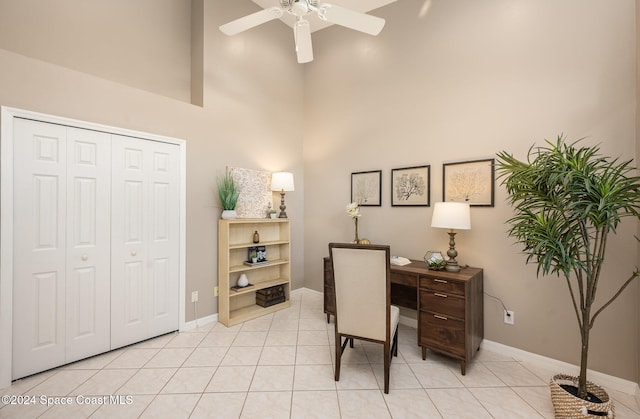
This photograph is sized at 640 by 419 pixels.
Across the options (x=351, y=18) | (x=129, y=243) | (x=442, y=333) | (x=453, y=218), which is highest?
(x=351, y=18)

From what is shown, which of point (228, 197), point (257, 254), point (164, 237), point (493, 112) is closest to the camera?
point (493, 112)

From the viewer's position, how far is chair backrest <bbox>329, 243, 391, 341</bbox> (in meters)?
1.97

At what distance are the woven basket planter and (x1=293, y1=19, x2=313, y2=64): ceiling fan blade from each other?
3.06 meters

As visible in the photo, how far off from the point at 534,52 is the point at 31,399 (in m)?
4.75

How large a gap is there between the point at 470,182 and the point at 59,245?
372 centimetres

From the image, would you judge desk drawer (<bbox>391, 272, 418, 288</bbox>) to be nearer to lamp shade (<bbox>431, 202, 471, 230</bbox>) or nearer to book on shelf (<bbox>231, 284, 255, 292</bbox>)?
lamp shade (<bbox>431, 202, 471, 230</bbox>)

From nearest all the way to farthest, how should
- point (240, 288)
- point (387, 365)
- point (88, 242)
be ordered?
1. point (387, 365)
2. point (88, 242)
3. point (240, 288)

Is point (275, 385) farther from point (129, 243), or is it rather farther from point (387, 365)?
point (129, 243)

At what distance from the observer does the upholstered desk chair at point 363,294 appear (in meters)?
1.98

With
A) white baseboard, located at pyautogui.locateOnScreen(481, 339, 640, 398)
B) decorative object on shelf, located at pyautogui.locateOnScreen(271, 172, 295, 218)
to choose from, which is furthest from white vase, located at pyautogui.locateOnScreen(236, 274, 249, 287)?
white baseboard, located at pyautogui.locateOnScreen(481, 339, 640, 398)

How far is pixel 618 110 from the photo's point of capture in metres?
2.09

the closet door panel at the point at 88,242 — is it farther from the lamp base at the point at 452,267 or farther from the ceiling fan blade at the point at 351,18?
the lamp base at the point at 452,267

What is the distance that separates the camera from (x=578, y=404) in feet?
5.39

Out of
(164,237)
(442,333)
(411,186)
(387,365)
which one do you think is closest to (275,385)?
(387,365)
